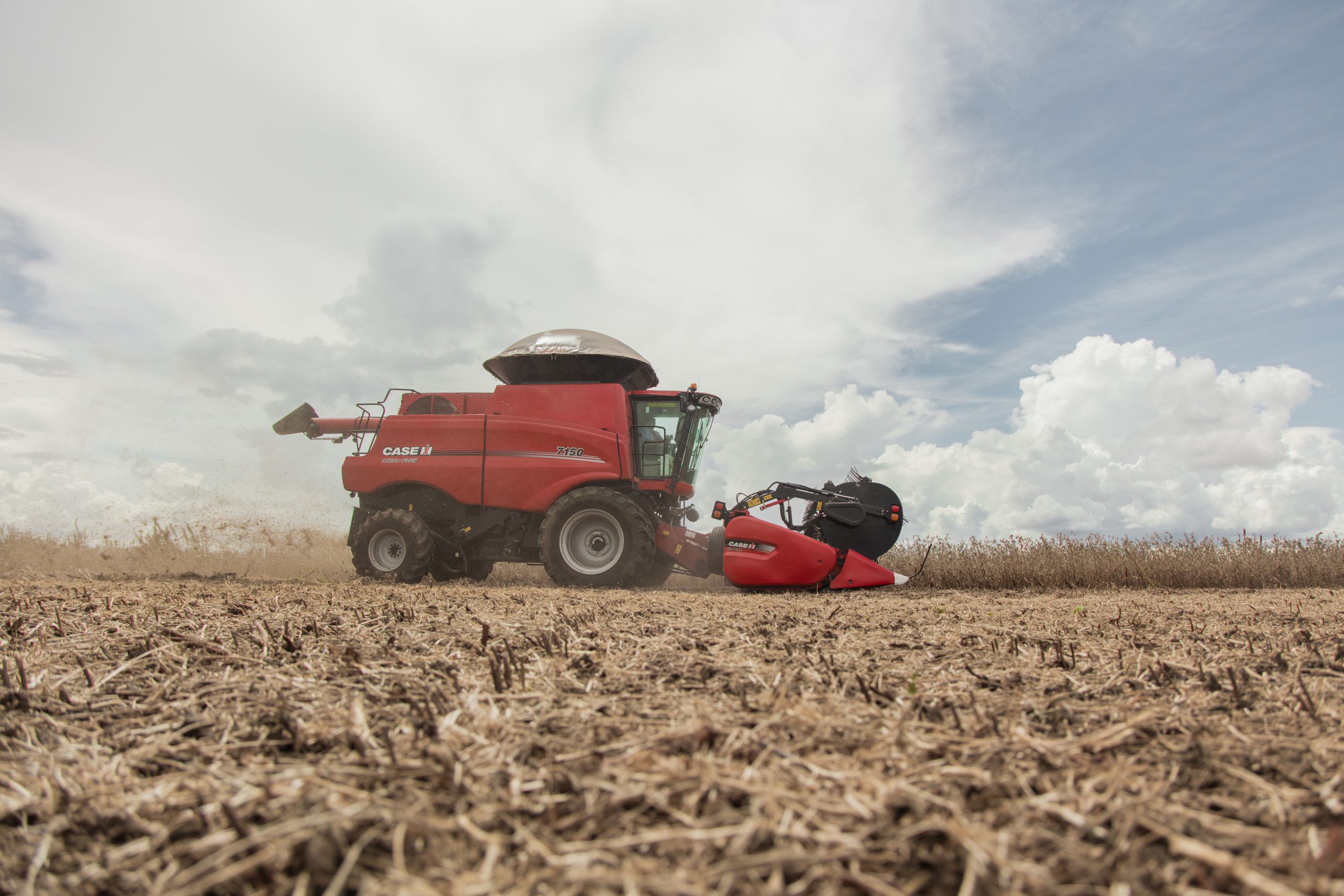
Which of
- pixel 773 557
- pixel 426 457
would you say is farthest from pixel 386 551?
pixel 773 557

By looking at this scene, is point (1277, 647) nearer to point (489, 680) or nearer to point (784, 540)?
point (489, 680)

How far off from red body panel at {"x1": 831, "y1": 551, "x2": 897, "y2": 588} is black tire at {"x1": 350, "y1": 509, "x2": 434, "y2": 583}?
5230 millimetres

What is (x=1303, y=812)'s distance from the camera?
5.00 ft

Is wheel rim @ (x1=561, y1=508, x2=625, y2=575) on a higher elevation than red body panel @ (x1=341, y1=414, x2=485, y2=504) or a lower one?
lower

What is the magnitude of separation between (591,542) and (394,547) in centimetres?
284

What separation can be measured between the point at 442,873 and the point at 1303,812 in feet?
5.73

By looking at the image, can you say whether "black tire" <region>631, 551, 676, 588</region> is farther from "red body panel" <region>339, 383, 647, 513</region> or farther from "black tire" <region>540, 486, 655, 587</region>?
"red body panel" <region>339, 383, 647, 513</region>

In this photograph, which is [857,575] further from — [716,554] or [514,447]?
[514,447]

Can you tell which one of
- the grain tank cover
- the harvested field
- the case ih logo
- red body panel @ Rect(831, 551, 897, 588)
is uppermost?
the grain tank cover

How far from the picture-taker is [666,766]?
62.4 inches

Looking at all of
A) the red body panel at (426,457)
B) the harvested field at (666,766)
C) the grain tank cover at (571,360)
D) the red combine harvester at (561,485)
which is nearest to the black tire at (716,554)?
the red combine harvester at (561,485)

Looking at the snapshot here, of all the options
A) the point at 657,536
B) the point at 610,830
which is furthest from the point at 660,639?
the point at 657,536

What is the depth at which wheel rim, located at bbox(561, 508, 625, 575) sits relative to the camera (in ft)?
29.5

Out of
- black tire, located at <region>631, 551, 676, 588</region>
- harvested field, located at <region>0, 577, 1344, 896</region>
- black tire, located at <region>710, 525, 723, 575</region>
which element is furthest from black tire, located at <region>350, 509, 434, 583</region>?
harvested field, located at <region>0, 577, 1344, 896</region>
